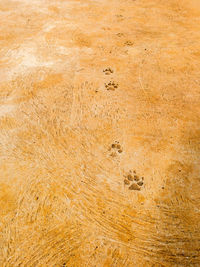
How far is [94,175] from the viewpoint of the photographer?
596 centimetres

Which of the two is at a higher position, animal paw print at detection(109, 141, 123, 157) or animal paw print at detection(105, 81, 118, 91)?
animal paw print at detection(105, 81, 118, 91)

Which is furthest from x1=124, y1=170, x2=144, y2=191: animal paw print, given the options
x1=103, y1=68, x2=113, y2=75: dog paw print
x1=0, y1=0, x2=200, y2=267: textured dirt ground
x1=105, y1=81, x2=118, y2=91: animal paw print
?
x1=103, y1=68, x2=113, y2=75: dog paw print

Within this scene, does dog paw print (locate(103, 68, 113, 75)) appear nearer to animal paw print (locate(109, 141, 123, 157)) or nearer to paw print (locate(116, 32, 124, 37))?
paw print (locate(116, 32, 124, 37))

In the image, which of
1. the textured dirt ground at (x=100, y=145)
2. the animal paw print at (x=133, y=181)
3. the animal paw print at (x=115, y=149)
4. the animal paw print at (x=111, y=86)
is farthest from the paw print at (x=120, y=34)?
the animal paw print at (x=133, y=181)

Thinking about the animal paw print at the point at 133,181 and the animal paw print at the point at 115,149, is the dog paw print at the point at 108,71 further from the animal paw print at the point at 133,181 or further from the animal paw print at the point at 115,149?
the animal paw print at the point at 133,181

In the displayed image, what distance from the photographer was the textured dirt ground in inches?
A: 190

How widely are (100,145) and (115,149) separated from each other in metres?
0.49

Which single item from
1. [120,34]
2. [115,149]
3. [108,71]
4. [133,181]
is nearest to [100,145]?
[115,149]

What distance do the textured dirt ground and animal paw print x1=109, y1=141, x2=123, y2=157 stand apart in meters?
0.04

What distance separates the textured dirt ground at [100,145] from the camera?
15.8 ft

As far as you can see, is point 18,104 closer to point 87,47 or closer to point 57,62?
point 57,62

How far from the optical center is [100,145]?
6648 mm

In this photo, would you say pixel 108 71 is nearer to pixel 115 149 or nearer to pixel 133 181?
pixel 115 149

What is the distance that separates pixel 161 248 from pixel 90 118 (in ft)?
14.6
